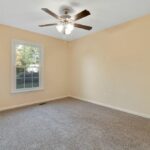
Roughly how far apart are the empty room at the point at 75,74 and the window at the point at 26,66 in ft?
0.09

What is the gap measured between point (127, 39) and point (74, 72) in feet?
7.50

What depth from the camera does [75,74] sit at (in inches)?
190

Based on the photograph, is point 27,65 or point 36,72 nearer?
point 27,65

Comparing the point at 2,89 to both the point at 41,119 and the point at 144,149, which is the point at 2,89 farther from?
the point at 144,149

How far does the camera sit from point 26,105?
383 cm

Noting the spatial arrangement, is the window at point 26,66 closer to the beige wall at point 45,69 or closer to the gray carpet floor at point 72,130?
the beige wall at point 45,69

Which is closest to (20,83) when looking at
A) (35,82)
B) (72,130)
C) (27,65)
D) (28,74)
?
(28,74)

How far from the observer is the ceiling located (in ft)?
7.68

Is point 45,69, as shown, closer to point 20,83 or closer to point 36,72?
point 36,72

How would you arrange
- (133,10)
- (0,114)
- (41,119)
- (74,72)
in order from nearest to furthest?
(133,10) → (41,119) → (0,114) → (74,72)

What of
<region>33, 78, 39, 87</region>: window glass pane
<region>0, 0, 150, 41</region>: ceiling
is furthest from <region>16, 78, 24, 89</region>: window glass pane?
<region>0, 0, 150, 41</region>: ceiling

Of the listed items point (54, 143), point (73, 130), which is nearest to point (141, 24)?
point (73, 130)

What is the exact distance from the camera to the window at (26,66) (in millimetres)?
3635

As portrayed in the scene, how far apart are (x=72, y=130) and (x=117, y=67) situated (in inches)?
82.8
